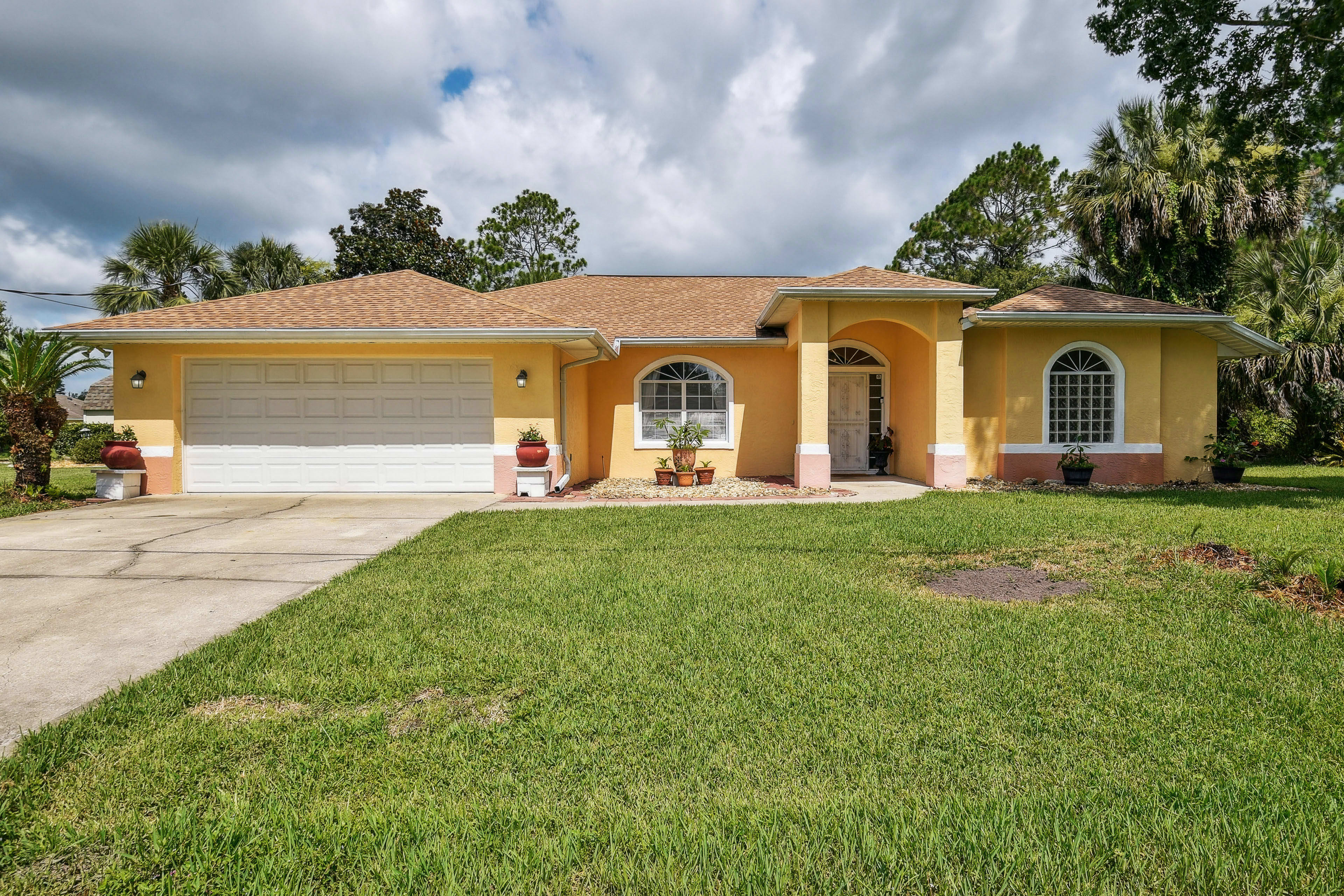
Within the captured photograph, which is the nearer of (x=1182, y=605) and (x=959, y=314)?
(x=1182, y=605)

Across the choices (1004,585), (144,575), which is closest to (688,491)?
(1004,585)

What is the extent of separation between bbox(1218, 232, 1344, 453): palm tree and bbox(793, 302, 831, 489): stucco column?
13.3 meters

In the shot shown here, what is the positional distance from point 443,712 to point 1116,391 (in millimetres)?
14067

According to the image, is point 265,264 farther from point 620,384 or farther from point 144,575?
point 144,575

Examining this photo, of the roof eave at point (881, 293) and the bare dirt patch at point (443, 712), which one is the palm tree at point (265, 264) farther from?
the bare dirt patch at point (443, 712)

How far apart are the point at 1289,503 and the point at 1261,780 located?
1003cm

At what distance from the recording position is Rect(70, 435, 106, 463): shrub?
68.8 feet

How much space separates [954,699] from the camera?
9.64 feet

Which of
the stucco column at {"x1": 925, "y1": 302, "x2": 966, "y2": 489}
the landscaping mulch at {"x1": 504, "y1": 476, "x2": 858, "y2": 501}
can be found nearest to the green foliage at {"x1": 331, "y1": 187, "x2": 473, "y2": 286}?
the landscaping mulch at {"x1": 504, "y1": 476, "x2": 858, "y2": 501}

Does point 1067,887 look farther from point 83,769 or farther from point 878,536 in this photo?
point 878,536

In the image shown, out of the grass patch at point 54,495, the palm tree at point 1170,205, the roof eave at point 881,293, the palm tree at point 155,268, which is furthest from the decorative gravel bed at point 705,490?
the palm tree at point 155,268

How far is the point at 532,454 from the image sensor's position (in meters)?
10.6

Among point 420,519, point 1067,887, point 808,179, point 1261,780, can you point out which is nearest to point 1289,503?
point 1261,780

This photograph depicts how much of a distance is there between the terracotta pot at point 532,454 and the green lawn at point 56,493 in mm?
6971
